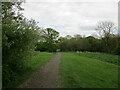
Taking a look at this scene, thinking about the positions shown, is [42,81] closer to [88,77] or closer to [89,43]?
[88,77]

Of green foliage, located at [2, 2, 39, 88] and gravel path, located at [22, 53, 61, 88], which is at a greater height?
green foliage, located at [2, 2, 39, 88]

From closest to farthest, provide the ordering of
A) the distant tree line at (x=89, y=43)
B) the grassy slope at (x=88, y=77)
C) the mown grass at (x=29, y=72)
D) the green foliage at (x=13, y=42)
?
1. the green foliage at (x=13, y=42)
2. the grassy slope at (x=88, y=77)
3. the mown grass at (x=29, y=72)
4. the distant tree line at (x=89, y=43)

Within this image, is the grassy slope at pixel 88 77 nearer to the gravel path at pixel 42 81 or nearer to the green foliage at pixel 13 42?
the gravel path at pixel 42 81

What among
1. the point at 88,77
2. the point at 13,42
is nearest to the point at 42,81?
the point at 13,42

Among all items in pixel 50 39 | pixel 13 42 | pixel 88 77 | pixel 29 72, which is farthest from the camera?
pixel 50 39

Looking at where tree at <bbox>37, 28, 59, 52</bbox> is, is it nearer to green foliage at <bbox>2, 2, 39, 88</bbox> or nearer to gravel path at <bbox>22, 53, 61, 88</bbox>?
gravel path at <bbox>22, 53, 61, 88</bbox>

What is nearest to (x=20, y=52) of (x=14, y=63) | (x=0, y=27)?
(x=14, y=63)

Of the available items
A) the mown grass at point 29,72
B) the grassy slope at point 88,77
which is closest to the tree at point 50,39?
the mown grass at point 29,72

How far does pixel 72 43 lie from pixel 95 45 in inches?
516

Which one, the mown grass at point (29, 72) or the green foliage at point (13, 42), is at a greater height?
the green foliage at point (13, 42)

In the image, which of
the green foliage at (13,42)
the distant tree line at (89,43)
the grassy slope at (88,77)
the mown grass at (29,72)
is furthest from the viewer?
the distant tree line at (89,43)

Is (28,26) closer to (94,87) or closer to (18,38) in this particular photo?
(18,38)

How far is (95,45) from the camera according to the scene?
73.6m

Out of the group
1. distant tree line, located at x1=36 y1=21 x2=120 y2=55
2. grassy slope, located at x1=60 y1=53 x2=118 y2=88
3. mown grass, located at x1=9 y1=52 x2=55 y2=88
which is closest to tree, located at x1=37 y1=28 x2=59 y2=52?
distant tree line, located at x1=36 y1=21 x2=120 y2=55
